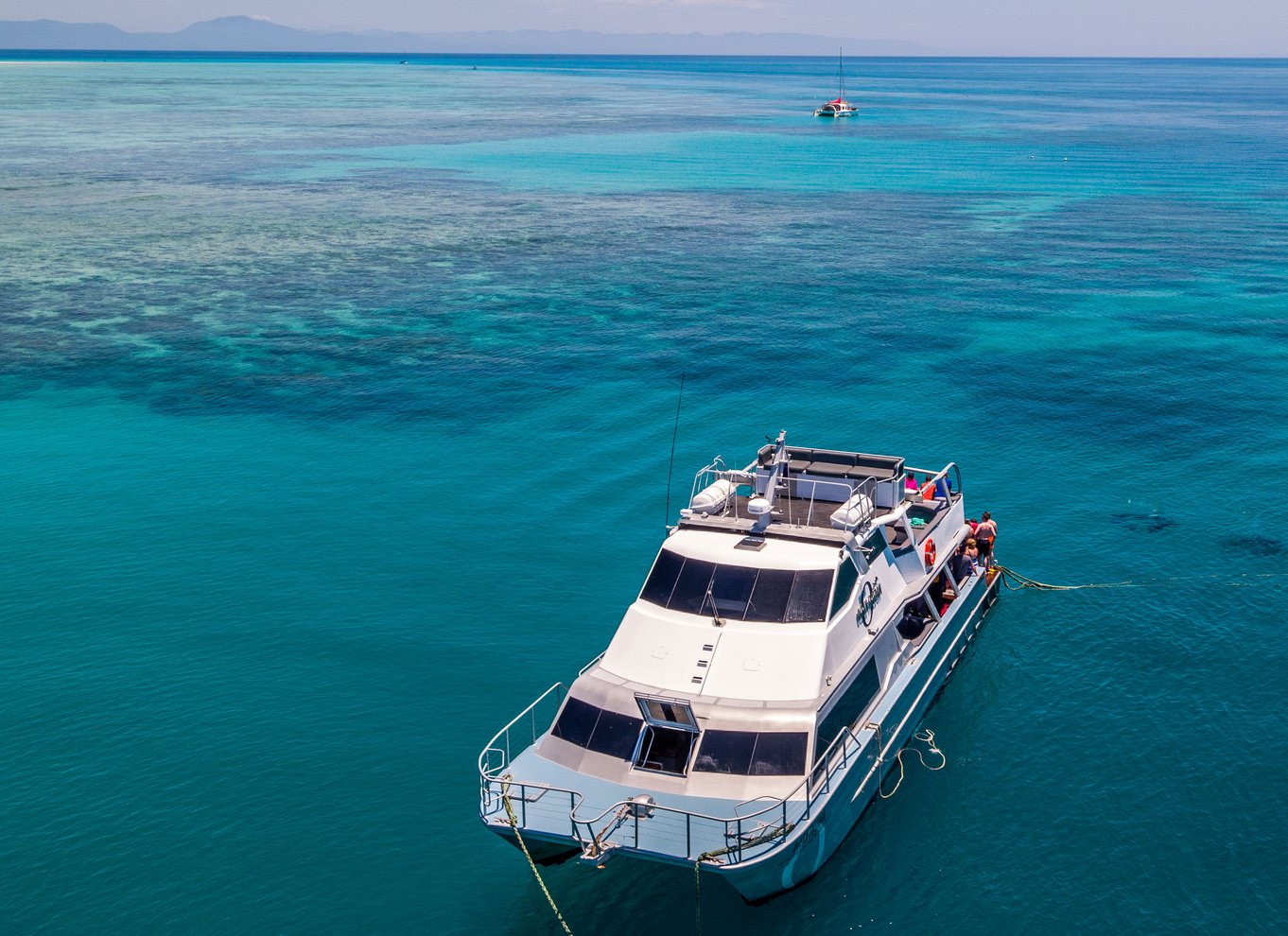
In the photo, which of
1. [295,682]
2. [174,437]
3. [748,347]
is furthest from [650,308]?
[295,682]

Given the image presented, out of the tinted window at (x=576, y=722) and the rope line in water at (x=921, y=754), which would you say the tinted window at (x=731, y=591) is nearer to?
the tinted window at (x=576, y=722)

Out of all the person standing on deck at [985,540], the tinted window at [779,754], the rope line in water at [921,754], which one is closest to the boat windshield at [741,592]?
the tinted window at [779,754]

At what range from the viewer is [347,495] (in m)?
45.3

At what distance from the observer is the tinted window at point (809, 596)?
26.5 metres

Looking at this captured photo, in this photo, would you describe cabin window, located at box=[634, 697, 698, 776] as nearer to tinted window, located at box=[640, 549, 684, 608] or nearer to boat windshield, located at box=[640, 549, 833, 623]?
boat windshield, located at box=[640, 549, 833, 623]

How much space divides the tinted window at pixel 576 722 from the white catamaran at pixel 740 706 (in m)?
0.03

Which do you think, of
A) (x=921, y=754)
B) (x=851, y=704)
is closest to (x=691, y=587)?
(x=851, y=704)

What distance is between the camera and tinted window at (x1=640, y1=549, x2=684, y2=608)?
27.4 m

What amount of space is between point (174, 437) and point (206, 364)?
10976 millimetres

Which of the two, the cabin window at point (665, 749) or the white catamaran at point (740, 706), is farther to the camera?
the cabin window at point (665, 749)

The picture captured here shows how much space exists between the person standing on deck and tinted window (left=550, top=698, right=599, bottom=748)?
55.5 ft

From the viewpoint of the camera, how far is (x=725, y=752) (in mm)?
23938

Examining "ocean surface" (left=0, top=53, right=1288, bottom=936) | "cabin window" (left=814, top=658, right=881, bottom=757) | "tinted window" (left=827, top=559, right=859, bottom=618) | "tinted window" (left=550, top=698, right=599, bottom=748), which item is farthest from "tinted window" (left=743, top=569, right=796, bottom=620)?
"ocean surface" (left=0, top=53, right=1288, bottom=936)

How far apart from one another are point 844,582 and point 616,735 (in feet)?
22.1
